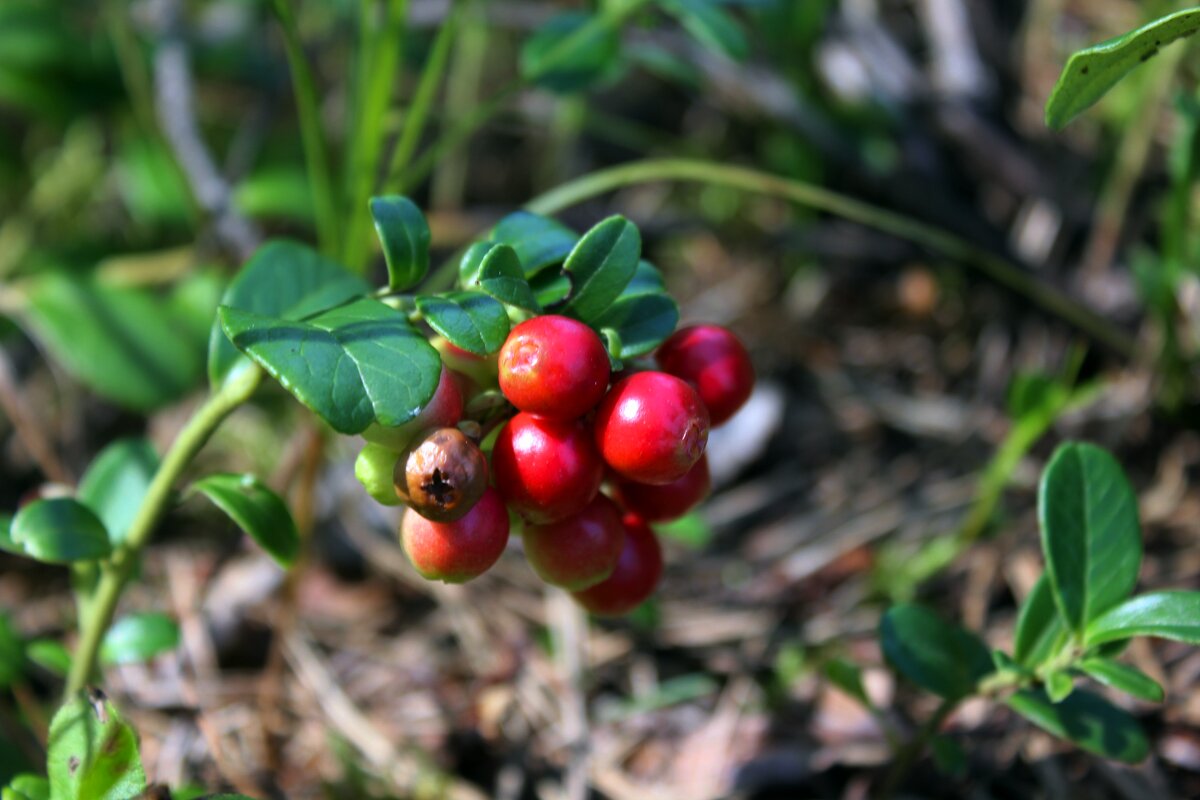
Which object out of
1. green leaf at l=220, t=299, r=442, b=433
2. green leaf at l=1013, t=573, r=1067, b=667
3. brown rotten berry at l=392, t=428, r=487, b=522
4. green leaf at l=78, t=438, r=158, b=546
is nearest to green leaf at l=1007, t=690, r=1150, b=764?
green leaf at l=1013, t=573, r=1067, b=667

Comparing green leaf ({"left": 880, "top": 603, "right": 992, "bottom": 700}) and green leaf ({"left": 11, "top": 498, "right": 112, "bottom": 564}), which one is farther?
green leaf ({"left": 880, "top": 603, "right": 992, "bottom": 700})

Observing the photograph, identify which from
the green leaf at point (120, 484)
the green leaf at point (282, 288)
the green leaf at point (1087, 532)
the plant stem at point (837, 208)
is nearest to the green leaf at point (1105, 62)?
the green leaf at point (1087, 532)

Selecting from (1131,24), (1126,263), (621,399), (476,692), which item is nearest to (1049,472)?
(621,399)

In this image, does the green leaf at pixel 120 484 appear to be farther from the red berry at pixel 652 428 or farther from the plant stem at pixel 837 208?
the red berry at pixel 652 428

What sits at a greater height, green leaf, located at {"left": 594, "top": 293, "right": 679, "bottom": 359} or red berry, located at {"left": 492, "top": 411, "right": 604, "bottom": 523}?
green leaf, located at {"left": 594, "top": 293, "right": 679, "bottom": 359}

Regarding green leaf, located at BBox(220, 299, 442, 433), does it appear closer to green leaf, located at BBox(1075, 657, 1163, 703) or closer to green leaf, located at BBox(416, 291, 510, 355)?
green leaf, located at BBox(416, 291, 510, 355)

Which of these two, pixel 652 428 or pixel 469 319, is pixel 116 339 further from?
pixel 652 428

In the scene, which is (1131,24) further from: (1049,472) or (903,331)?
(1049,472)
